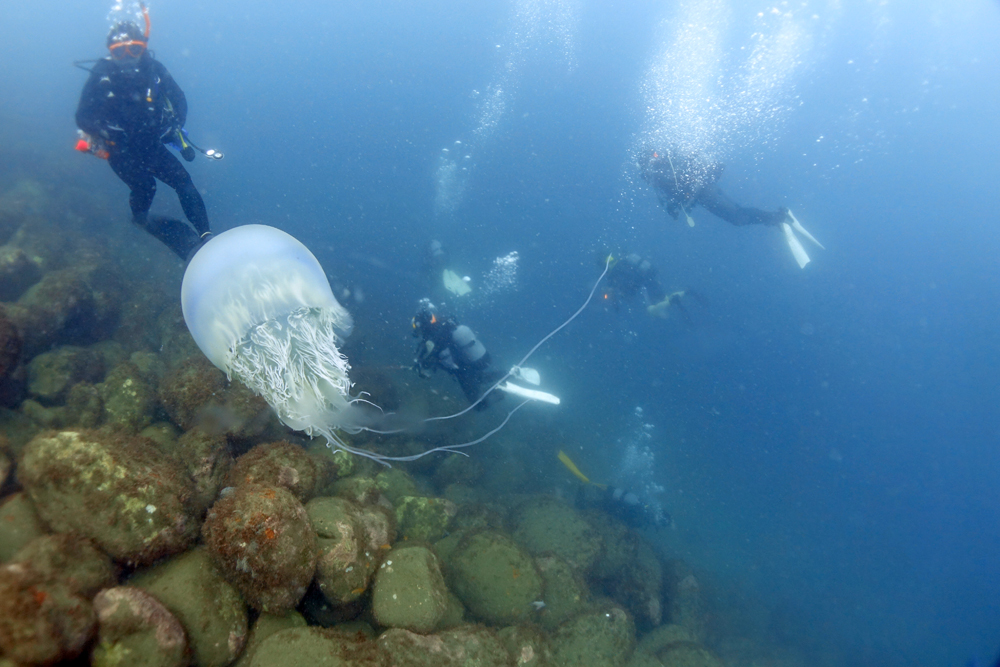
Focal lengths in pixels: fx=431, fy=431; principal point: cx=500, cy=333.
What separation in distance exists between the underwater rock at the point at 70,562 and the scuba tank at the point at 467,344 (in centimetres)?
559

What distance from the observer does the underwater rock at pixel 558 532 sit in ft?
22.2

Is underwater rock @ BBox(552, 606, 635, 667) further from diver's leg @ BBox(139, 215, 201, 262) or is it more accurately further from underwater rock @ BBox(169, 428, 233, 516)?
diver's leg @ BBox(139, 215, 201, 262)

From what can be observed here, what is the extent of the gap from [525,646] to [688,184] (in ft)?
41.3

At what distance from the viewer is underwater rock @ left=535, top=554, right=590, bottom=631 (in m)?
A: 4.83

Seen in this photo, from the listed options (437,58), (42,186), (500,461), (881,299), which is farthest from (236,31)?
(881,299)

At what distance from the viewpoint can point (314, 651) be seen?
2535 millimetres

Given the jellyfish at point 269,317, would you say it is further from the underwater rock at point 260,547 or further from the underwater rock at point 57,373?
the underwater rock at point 57,373

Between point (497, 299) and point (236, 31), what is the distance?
4000 inches

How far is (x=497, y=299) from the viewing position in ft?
143

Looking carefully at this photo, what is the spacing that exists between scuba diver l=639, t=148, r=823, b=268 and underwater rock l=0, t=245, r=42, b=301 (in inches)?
566

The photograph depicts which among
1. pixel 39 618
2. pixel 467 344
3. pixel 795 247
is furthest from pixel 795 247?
pixel 39 618

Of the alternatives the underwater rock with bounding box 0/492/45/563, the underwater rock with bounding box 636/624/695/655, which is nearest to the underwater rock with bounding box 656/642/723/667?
the underwater rock with bounding box 636/624/695/655

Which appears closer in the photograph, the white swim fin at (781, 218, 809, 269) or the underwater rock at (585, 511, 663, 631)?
the underwater rock at (585, 511, 663, 631)

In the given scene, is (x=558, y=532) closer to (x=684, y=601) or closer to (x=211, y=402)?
(x=684, y=601)
